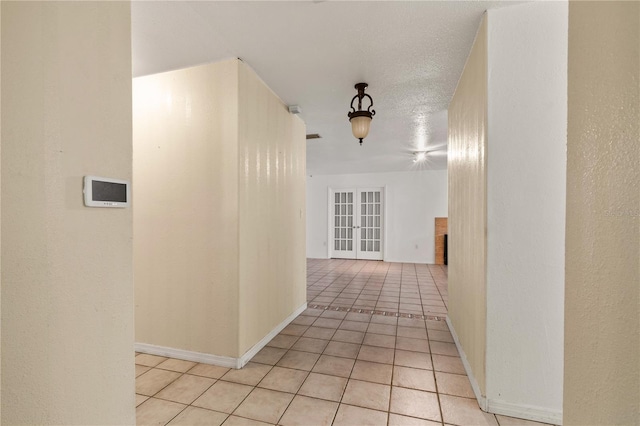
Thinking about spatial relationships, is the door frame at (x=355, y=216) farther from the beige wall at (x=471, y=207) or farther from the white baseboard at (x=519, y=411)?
the white baseboard at (x=519, y=411)

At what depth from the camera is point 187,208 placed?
2404mm

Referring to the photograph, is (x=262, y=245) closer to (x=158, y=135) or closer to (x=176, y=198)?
(x=176, y=198)

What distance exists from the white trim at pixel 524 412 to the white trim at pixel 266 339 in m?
1.79

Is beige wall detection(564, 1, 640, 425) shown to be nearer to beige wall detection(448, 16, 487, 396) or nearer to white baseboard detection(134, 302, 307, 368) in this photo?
beige wall detection(448, 16, 487, 396)

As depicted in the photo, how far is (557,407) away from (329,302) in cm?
275

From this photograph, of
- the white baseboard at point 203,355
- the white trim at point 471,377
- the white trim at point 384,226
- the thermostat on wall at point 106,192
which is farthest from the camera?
the white trim at point 384,226

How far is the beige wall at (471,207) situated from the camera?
178cm

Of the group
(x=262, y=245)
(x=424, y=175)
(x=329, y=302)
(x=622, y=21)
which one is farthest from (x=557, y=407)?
(x=424, y=175)

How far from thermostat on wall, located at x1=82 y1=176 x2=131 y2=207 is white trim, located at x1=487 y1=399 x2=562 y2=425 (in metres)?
2.30

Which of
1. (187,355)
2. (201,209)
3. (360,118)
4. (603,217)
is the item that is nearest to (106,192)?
(201,209)

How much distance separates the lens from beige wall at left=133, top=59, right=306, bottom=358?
7.55 feet

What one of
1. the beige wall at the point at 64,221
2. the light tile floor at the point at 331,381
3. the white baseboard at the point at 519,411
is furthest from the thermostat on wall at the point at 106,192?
the white baseboard at the point at 519,411

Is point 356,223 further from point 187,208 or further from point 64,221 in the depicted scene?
point 64,221

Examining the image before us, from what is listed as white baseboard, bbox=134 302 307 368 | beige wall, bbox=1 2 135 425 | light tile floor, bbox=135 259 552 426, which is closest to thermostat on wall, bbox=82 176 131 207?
beige wall, bbox=1 2 135 425
